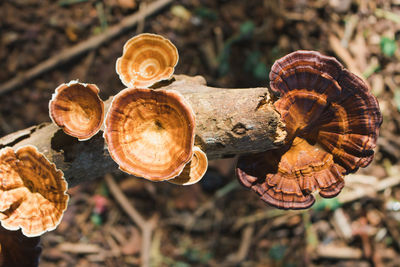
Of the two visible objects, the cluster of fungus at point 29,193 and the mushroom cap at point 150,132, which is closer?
the mushroom cap at point 150,132

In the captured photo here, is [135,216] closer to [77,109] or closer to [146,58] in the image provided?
[77,109]

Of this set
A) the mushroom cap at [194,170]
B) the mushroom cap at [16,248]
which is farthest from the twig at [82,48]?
the mushroom cap at [194,170]

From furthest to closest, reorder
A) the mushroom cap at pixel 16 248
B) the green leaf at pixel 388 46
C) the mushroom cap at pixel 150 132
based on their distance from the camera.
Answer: the green leaf at pixel 388 46 < the mushroom cap at pixel 16 248 < the mushroom cap at pixel 150 132

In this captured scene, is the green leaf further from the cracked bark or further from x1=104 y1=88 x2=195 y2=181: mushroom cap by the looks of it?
x1=104 y1=88 x2=195 y2=181: mushroom cap

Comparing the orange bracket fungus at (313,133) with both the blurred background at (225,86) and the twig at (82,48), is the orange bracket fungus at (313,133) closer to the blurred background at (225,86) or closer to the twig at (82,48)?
the blurred background at (225,86)

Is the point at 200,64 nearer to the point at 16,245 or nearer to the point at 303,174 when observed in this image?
the point at 303,174

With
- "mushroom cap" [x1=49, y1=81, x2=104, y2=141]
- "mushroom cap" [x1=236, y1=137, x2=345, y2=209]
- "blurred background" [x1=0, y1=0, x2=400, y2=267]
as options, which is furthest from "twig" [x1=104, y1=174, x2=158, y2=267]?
"mushroom cap" [x1=236, y1=137, x2=345, y2=209]
